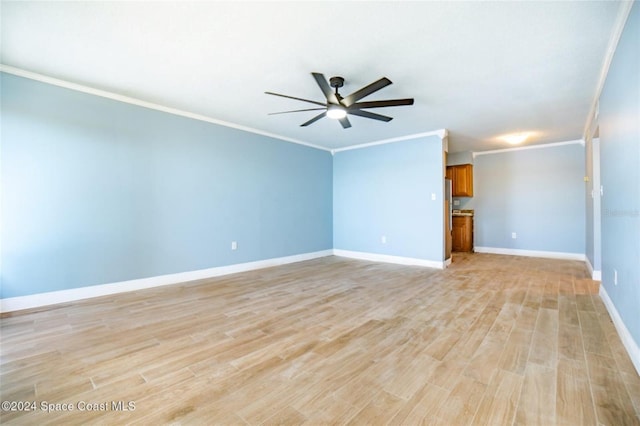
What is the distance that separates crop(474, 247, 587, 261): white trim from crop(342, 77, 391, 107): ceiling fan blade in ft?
18.5

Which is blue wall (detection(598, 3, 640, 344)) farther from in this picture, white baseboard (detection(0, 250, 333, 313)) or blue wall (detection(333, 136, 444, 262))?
white baseboard (detection(0, 250, 333, 313))

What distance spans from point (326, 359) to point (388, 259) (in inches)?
150

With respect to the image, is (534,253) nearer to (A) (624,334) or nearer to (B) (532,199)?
(B) (532,199)

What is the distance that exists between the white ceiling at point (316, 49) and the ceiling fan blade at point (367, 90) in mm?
249

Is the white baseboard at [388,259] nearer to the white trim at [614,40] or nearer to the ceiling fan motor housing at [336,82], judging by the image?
the white trim at [614,40]

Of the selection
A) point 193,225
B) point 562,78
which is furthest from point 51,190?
point 562,78

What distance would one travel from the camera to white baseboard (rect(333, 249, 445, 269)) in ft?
16.0

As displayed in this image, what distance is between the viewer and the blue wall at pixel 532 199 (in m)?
5.61

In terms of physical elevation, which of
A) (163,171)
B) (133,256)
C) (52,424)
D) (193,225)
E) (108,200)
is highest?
(163,171)

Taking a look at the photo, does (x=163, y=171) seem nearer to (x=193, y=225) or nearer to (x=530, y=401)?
(x=193, y=225)

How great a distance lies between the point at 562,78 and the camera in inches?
113

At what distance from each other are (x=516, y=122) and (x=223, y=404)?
5.24m

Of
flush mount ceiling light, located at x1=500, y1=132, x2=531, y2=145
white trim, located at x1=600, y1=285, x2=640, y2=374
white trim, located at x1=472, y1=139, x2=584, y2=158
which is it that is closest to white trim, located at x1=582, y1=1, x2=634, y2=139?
flush mount ceiling light, located at x1=500, y1=132, x2=531, y2=145

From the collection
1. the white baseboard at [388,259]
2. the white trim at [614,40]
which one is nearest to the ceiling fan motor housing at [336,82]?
the white trim at [614,40]
